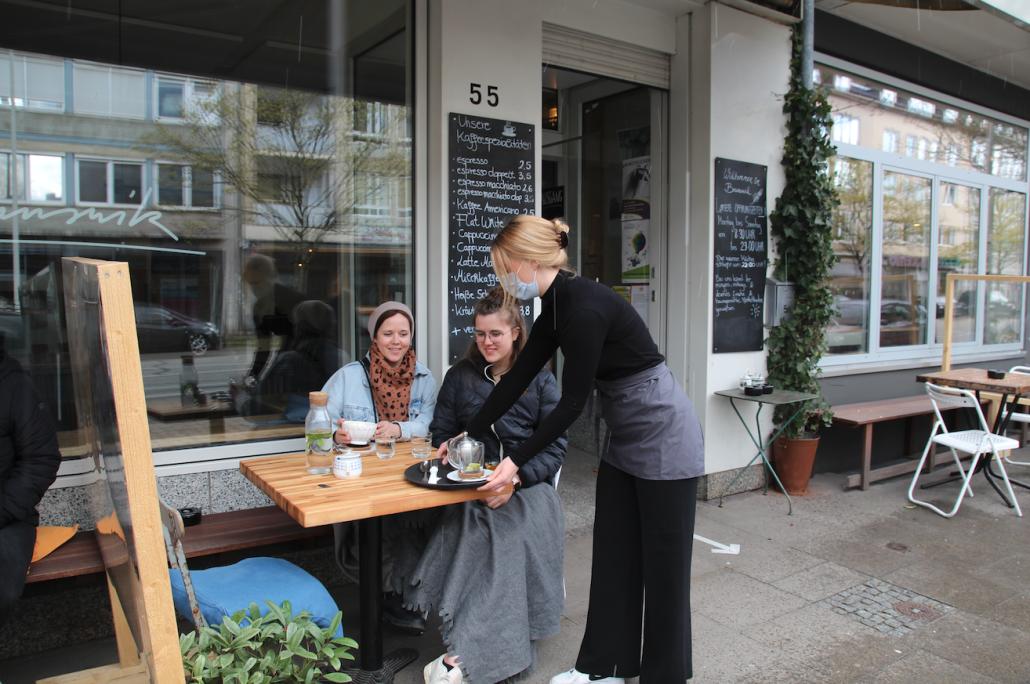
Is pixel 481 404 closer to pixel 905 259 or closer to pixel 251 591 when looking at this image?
pixel 251 591

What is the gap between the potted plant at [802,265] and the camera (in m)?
5.25

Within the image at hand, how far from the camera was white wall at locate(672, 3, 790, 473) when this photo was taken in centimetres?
499

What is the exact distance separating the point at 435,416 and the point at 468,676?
1022 mm

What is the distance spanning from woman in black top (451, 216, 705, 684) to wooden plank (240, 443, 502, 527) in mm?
A: 215

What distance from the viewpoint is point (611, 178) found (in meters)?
6.07

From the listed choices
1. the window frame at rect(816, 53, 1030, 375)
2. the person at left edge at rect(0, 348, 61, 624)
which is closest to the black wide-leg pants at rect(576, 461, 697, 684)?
the person at left edge at rect(0, 348, 61, 624)

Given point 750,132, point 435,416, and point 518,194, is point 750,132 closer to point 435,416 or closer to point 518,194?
point 518,194

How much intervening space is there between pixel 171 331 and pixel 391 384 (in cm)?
120

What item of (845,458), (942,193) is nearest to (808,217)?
(845,458)

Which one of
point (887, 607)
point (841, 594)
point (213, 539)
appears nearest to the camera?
point (213, 539)

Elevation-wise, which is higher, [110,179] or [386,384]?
[110,179]

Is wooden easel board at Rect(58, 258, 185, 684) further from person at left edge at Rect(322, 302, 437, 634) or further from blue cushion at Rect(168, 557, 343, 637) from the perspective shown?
person at left edge at Rect(322, 302, 437, 634)

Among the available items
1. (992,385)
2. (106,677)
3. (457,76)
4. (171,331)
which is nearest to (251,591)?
(106,677)

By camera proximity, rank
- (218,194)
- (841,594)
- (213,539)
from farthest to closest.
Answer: (218,194) → (841,594) → (213,539)
